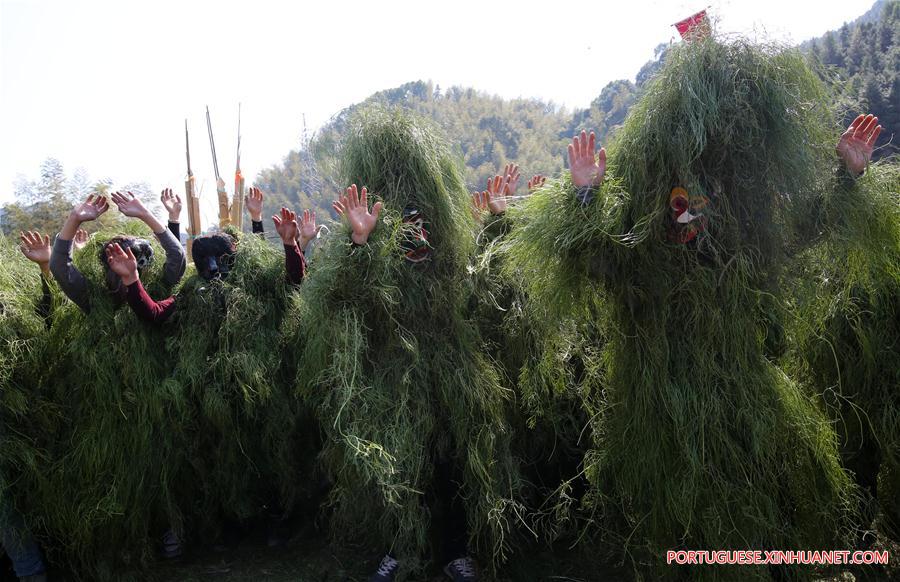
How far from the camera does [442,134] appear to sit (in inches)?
147

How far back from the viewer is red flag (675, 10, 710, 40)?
304cm

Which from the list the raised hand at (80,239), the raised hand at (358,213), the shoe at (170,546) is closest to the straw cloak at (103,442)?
the shoe at (170,546)

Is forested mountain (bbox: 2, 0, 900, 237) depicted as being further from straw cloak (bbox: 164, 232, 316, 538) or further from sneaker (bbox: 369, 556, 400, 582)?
sneaker (bbox: 369, 556, 400, 582)

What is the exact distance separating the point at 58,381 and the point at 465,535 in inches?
95.8

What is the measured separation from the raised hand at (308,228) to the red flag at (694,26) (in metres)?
2.34

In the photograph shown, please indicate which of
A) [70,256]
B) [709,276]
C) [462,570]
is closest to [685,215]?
[709,276]

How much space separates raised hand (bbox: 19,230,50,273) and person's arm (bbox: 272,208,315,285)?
1.34m

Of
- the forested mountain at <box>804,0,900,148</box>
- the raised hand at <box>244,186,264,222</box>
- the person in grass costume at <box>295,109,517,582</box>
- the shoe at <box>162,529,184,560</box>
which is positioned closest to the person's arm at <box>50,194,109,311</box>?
the raised hand at <box>244,186,264,222</box>

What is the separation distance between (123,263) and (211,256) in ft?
1.66

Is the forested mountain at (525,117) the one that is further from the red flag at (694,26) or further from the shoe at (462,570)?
the shoe at (462,570)

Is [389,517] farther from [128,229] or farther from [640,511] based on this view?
[128,229]

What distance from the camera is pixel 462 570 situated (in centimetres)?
344

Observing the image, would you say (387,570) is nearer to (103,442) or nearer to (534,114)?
(103,442)

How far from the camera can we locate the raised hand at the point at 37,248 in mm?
3785
